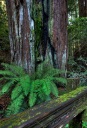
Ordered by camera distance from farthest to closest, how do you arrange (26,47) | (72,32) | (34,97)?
(72,32) < (26,47) < (34,97)

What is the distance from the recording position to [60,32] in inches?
232

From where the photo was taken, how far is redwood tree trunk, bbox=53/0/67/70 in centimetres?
582

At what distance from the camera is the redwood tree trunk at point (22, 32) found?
551 cm

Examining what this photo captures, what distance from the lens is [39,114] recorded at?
1.43 metres

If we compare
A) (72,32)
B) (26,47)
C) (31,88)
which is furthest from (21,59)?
(72,32)

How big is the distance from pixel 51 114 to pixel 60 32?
4553 mm

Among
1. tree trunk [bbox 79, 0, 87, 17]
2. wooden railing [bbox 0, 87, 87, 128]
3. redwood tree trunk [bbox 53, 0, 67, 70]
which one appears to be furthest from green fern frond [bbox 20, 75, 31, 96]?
tree trunk [bbox 79, 0, 87, 17]

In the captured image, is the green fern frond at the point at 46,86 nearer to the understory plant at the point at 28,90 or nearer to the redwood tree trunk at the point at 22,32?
the understory plant at the point at 28,90

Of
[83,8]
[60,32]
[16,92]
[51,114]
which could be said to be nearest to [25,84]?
[16,92]

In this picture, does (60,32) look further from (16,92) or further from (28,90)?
(16,92)

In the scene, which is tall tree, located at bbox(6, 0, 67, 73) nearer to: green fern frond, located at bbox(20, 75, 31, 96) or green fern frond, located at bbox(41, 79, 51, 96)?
green fern frond, located at bbox(20, 75, 31, 96)

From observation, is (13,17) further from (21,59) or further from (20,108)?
(20,108)

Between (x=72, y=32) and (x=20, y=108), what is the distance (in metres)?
5.39

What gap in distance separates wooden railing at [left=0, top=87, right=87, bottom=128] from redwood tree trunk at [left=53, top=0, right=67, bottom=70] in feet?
11.9
